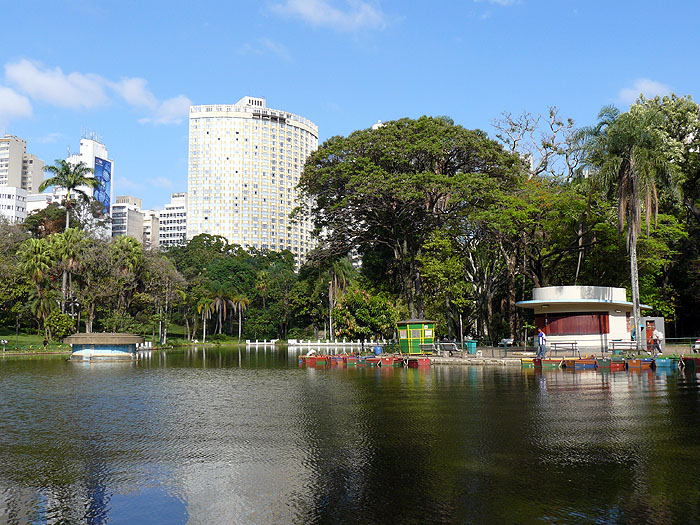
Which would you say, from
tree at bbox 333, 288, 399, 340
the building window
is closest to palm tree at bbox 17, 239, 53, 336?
tree at bbox 333, 288, 399, 340

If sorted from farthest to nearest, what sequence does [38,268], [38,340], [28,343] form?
[38,340] → [28,343] → [38,268]

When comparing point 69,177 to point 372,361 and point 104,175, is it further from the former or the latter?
point 104,175

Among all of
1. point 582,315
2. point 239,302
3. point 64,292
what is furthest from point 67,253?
point 582,315

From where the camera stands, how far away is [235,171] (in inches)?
7416

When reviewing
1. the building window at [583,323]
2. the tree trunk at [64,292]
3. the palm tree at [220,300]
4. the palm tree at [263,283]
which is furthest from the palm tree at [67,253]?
the building window at [583,323]

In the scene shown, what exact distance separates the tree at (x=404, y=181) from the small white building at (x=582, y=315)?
31.1ft

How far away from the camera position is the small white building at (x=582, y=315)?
36562 mm

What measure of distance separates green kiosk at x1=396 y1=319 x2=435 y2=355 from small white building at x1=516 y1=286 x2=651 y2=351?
6.31 meters

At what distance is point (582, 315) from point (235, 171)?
16287cm

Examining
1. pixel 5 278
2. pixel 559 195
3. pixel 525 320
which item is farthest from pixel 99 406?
pixel 5 278

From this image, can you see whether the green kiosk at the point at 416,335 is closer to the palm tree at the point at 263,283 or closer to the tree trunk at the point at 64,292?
the tree trunk at the point at 64,292

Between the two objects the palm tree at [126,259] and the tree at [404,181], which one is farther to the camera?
the palm tree at [126,259]

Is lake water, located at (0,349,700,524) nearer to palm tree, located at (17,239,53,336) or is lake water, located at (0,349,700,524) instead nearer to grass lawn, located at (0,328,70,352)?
grass lawn, located at (0,328,70,352)

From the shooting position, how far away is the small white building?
36562 mm
